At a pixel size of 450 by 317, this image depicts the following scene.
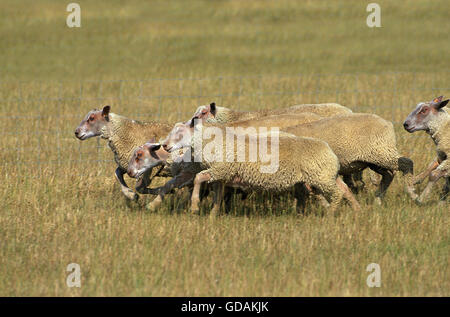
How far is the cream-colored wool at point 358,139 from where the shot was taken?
9000 mm

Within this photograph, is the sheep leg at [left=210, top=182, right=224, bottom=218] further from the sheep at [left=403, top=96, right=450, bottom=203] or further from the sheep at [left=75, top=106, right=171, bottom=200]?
the sheep at [left=403, top=96, right=450, bottom=203]

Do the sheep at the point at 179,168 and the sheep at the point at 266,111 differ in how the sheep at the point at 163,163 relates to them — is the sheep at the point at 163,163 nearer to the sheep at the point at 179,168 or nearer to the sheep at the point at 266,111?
the sheep at the point at 179,168

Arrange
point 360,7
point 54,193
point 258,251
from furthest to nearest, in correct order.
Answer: point 360,7 < point 54,193 < point 258,251

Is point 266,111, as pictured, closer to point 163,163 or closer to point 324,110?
point 324,110

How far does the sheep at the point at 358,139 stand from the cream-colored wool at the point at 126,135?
5.95 ft

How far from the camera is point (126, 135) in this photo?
31.4 feet

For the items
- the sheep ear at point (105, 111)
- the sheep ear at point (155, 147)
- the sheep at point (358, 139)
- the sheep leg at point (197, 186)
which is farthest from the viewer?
the sheep ear at point (105, 111)

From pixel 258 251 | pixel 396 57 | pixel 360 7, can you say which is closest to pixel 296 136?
pixel 258 251

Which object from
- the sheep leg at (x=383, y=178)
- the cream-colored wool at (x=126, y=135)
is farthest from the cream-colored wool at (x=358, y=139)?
the cream-colored wool at (x=126, y=135)

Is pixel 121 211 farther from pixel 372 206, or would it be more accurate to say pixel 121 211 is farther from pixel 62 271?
pixel 372 206

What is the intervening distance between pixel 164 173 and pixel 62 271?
298 centimetres

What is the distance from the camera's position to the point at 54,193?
9578 millimetres

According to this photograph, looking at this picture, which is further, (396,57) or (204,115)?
(396,57)

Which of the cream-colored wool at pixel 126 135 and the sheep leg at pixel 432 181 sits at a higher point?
the cream-colored wool at pixel 126 135
